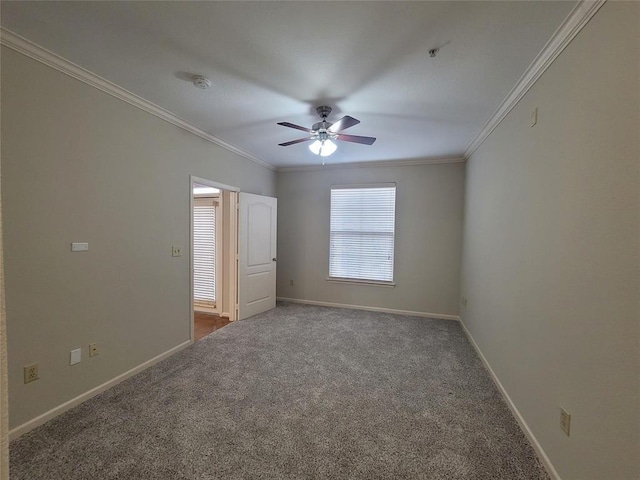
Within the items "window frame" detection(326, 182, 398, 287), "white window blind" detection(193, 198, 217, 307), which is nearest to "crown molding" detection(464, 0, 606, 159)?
"window frame" detection(326, 182, 398, 287)

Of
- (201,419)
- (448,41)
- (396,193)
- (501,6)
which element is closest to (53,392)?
(201,419)

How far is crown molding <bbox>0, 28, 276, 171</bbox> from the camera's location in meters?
1.78

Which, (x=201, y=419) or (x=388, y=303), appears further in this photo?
(x=388, y=303)

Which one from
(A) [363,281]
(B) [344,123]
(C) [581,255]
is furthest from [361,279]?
(C) [581,255]

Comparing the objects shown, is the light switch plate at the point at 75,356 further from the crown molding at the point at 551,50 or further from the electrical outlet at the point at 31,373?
the crown molding at the point at 551,50

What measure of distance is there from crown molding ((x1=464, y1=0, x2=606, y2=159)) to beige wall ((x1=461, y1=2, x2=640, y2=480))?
51 millimetres

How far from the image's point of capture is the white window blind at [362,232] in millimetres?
4676

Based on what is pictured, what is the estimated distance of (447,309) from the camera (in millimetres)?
4410

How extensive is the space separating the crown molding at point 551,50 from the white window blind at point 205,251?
4.01 metres

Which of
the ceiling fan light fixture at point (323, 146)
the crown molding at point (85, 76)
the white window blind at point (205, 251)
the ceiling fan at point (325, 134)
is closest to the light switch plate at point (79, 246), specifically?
the crown molding at point (85, 76)

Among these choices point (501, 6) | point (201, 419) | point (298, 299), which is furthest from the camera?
point (298, 299)

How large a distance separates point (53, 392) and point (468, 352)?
3.80m

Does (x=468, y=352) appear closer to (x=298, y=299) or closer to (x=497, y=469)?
(x=497, y=469)

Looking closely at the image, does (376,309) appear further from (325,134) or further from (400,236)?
(325,134)
